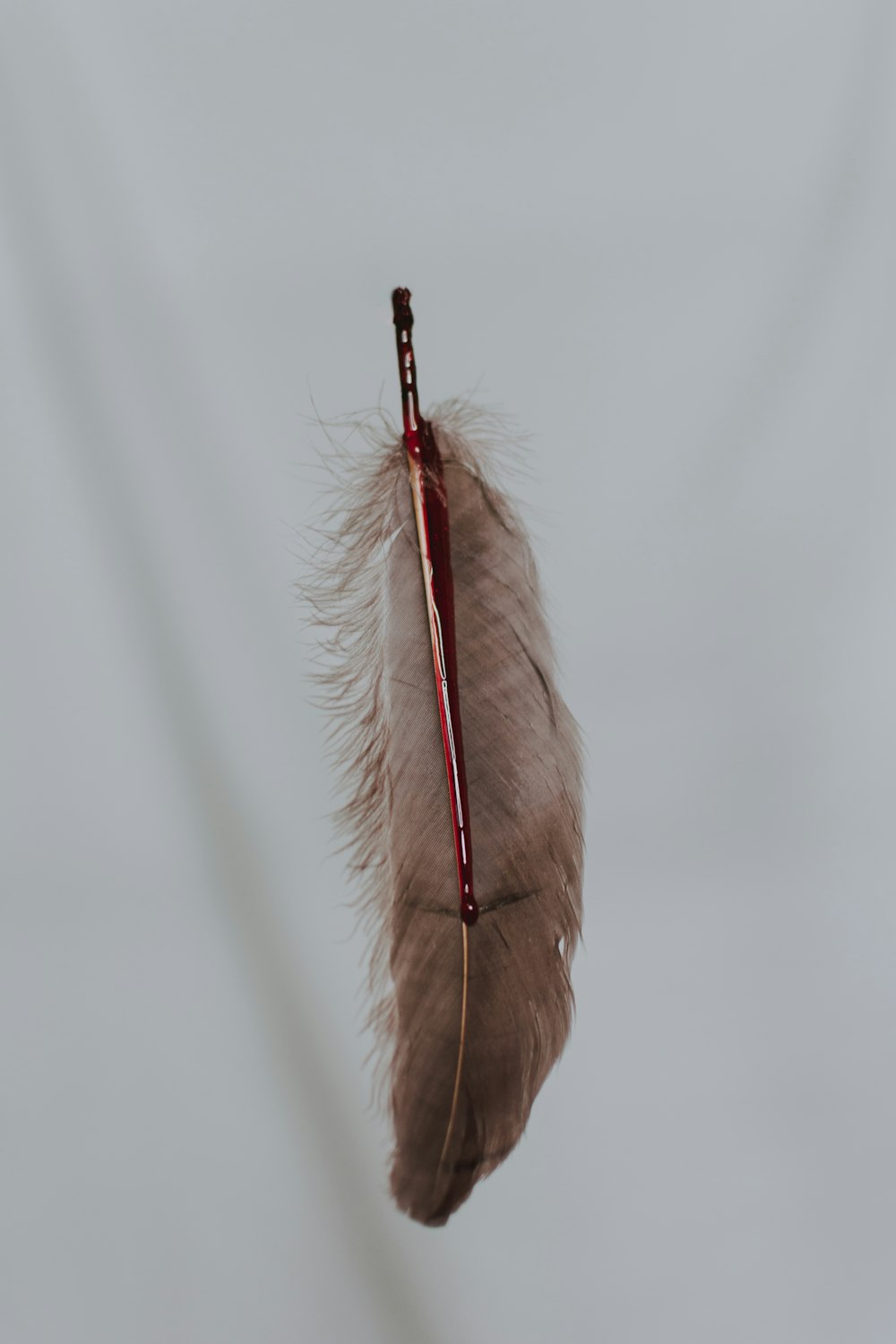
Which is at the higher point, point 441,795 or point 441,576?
→ point 441,576

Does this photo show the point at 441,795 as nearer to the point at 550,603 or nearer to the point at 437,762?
the point at 437,762

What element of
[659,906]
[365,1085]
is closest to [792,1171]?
[659,906]

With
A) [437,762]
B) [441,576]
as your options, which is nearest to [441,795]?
[437,762]

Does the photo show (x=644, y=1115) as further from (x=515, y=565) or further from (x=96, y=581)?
(x=96, y=581)

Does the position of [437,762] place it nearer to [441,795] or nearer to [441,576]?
[441,795]
